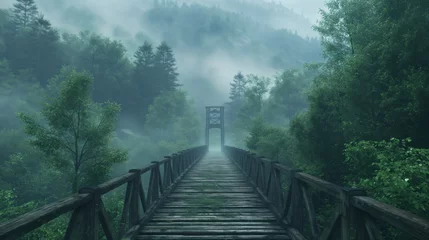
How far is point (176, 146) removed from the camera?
39156 millimetres

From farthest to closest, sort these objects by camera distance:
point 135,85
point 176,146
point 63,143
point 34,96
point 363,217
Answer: point 135,85 → point 176,146 → point 34,96 → point 63,143 → point 363,217

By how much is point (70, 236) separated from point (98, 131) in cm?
1609

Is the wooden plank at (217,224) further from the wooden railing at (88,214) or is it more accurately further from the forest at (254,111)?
the forest at (254,111)

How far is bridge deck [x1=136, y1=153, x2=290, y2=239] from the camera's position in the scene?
402cm

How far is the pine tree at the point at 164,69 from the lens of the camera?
47.2 metres

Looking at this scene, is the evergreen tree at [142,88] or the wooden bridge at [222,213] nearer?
the wooden bridge at [222,213]

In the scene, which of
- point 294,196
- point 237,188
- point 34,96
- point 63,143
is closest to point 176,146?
point 34,96

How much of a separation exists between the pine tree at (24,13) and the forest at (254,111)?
8.7 inches

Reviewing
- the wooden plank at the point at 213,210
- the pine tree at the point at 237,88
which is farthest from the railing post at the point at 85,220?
the pine tree at the point at 237,88

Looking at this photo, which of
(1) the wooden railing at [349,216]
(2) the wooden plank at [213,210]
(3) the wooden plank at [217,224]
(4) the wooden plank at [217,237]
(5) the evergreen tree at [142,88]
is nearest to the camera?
(1) the wooden railing at [349,216]

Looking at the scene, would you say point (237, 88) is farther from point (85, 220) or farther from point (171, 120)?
point (85, 220)

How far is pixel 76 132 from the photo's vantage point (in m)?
17.3

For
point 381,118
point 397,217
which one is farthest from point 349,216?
point 381,118

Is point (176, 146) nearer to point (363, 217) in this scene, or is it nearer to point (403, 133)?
point (403, 133)
